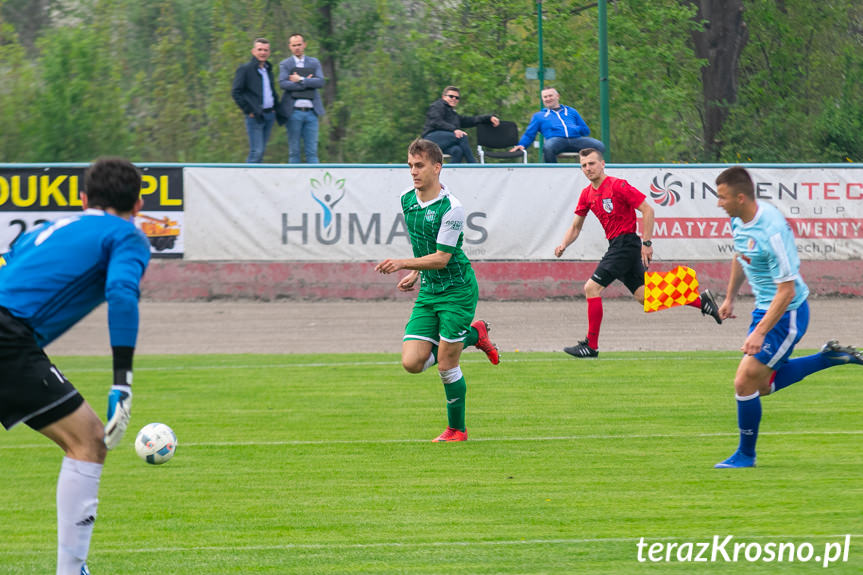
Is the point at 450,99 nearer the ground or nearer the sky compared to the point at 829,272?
nearer the sky

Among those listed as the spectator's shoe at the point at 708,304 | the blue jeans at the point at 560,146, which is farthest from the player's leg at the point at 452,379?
the blue jeans at the point at 560,146

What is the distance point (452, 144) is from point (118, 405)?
16.6 m

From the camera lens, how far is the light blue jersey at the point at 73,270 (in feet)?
19.2

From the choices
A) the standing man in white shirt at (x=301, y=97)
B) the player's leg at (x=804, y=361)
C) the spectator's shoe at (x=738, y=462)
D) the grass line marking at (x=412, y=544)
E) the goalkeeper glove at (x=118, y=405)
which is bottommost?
the spectator's shoe at (x=738, y=462)

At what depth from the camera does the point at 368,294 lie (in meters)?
21.3

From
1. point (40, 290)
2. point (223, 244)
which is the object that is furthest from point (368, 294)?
point (40, 290)

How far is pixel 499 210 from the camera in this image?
20.9 m

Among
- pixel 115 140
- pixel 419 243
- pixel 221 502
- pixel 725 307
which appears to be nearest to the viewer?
pixel 221 502

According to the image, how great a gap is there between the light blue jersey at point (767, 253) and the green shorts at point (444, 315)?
2.33 meters

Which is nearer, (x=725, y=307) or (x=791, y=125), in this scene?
(x=725, y=307)

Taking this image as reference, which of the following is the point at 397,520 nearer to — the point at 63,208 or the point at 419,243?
the point at 419,243

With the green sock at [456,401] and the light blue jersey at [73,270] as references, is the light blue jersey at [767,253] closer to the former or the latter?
the green sock at [456,401]

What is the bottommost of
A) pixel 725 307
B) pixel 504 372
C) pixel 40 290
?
pixel 504 372

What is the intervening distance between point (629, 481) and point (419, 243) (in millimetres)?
2776
